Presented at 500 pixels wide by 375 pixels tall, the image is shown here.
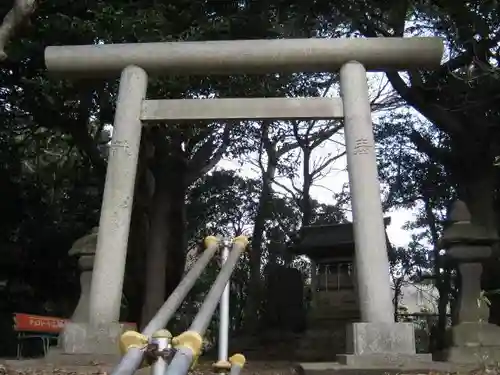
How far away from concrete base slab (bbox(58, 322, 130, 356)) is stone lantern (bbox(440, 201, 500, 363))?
3.44 metres

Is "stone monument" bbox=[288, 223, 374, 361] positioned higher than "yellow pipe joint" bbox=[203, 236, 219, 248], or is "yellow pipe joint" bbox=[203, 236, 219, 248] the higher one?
"stone monument" bbox=[288, 223, 374, 361]

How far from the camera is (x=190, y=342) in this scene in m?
1.92

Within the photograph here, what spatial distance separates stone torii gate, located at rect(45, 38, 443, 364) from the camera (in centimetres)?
578

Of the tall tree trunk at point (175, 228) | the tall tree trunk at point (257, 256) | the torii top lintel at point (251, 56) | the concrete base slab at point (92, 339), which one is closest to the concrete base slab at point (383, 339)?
the concrete base slab at point (92, 339)

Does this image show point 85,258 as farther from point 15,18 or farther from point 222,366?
point 222,366

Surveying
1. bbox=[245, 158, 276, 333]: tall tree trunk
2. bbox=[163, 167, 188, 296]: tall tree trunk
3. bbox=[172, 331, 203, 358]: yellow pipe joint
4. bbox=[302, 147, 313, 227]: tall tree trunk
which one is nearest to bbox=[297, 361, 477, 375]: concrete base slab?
bbox=[172, 331, 203, 358]: yellow pipe joint

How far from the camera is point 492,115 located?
10.0 m

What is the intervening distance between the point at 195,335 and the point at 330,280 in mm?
10757

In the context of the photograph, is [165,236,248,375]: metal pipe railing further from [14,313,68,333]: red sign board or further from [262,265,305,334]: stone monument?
[262,265,305,334]: stone monument

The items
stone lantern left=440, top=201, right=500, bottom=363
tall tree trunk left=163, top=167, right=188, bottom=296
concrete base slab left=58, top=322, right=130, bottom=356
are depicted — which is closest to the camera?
concrete base slab left=58, top=322, right=130, bottom=356

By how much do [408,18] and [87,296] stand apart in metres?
7.16

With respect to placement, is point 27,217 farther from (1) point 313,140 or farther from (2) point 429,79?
(2) point 429,79

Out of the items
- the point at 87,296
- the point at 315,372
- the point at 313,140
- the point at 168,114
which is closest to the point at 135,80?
the point at 168,114

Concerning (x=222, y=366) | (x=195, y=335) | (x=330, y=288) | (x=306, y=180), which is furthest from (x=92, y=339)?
(x=306, y=180)
